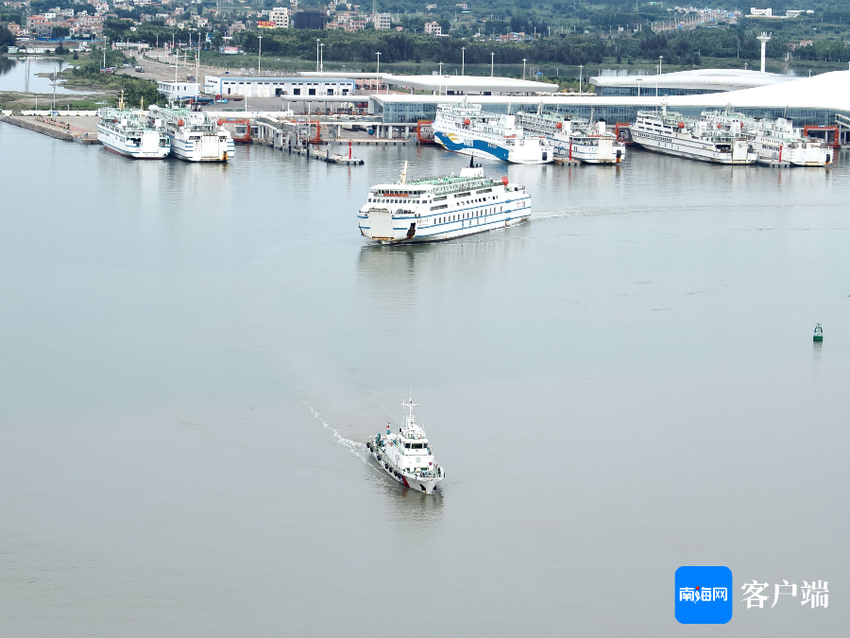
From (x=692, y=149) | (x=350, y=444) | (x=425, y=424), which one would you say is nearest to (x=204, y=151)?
(x=692, y=149)

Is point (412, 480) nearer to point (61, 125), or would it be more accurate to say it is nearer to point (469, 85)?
point (61, 125)

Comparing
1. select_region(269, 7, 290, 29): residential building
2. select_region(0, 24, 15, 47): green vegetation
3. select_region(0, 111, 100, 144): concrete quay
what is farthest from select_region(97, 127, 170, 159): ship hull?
select_region(269, 7, 290, 29): residential building

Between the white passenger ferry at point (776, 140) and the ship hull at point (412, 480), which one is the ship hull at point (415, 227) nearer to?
the ship hull at point (412, 480)

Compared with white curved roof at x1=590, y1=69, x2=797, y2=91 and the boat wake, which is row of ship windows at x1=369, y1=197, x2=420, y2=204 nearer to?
the boat wake

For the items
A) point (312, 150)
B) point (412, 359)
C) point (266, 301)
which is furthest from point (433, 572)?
point (312, 150)

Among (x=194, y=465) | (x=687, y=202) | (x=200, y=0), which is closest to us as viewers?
(x=194, y=465)

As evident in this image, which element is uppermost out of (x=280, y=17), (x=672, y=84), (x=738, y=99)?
(x=280, y=17)

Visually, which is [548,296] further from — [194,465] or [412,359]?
[194,465]
